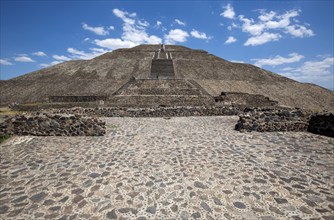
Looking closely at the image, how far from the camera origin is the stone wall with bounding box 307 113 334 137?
963cm

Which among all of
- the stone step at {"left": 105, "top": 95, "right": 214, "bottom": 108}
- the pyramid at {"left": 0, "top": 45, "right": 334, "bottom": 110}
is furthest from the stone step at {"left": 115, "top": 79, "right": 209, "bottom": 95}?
the stone step at {"left": 105, "top": 95, "right": 214, "bottom": 108}

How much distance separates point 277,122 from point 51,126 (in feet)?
39.4

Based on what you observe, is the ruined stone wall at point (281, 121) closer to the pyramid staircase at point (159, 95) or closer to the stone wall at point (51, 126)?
the stone wall at point (51, 126)

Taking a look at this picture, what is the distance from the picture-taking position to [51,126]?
30.6 feet

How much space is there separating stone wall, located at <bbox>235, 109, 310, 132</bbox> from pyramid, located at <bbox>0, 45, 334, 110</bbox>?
12.6 metres

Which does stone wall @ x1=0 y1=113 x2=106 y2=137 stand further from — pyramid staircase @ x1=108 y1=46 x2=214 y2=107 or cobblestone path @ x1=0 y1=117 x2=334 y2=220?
pyramid staircase @ x1=108 y1=46 x2=214 y2=107

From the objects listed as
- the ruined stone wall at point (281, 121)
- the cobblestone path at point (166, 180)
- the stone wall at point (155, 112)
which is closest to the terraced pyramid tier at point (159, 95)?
the stone wall at point (155, 112)

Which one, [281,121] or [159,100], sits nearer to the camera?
[281,121]

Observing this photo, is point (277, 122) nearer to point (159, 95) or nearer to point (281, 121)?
point (281, 121)

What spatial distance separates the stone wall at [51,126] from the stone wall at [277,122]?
810 cm

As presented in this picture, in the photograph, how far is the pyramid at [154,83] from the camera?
2641cm

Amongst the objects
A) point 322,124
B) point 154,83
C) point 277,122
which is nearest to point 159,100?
point 154,83

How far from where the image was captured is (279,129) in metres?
10.6

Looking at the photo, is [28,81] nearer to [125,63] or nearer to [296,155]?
[125,63]
